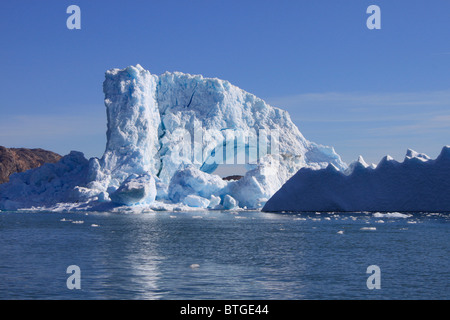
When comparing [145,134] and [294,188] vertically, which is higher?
[145,134]

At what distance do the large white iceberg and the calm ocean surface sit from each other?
18030mm

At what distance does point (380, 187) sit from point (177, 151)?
19551 mm

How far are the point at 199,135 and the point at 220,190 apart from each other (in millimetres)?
6077

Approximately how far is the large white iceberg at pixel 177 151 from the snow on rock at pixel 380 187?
818 cm

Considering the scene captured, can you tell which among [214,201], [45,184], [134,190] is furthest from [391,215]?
[45,184]

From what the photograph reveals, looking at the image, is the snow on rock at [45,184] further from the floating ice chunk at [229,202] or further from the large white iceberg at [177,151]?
the floating ice chunk at [229,202]

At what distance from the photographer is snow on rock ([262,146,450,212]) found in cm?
3039

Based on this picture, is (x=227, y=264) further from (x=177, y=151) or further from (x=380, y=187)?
(x=177, y=151)

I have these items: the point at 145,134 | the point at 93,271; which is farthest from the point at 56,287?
the point at 145,134

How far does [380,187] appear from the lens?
1244 inches

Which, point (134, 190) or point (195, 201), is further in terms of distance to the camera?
point (195, 201)

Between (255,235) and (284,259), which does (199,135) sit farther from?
(284,259)

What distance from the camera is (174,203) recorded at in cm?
A: 4212

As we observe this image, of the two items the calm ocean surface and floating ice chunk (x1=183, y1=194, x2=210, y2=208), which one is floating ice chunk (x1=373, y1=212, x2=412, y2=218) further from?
floating ice chunk (x1=183, y1=194, x2=210, y2=208)
